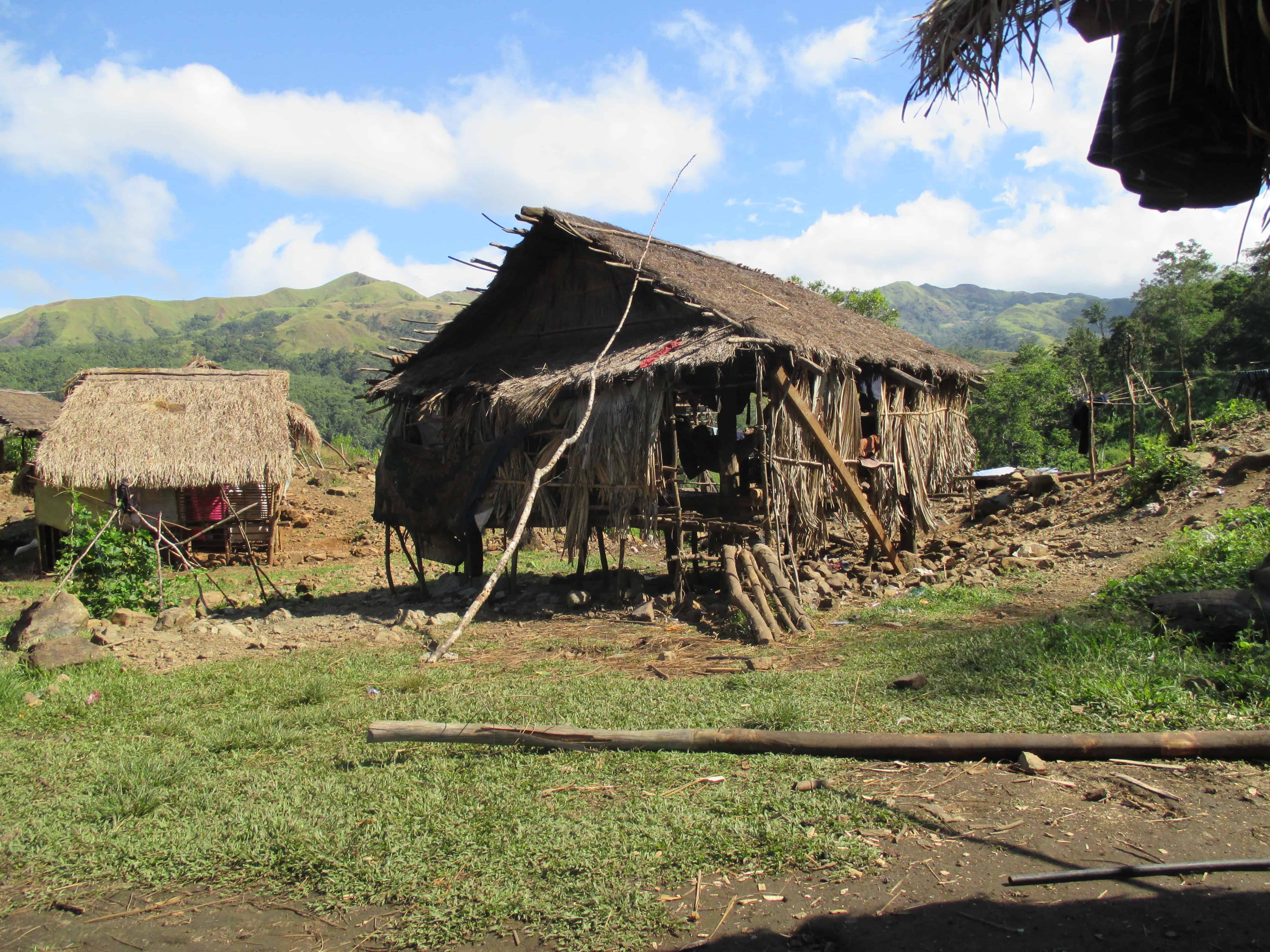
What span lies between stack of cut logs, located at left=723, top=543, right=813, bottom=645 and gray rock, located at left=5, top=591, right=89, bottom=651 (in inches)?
270

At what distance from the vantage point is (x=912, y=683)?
5543mm

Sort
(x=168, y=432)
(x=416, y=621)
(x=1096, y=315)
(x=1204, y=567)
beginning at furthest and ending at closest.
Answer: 1. (x=1096, y=315)
2. (x=168, y=432)
3. (x=416, y=621)
4. (x=1204, y=567)

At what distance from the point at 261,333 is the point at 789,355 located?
126047 millimetres

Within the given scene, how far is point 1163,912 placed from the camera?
9.60ft

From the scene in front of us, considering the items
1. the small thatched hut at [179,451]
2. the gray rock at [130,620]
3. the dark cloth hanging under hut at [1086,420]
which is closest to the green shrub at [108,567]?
the gray rock at [130,620]

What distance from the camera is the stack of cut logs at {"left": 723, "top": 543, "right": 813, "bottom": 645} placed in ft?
25.5

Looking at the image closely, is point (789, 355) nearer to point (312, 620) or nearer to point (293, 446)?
point (312, 620)

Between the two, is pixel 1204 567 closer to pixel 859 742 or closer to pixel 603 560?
pixel 859 742

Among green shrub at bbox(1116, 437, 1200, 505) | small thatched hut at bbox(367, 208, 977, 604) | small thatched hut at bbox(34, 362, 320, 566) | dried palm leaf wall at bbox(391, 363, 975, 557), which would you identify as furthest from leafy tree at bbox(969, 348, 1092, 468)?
small thatched hut at bbox(34, 362, 320, 566)

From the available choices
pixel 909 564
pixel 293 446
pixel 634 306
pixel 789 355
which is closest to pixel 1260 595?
pixel 789 355

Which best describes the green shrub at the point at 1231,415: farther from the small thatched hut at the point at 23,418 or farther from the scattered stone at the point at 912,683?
the small thatched hut at the point at 23,418

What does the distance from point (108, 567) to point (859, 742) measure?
9.83m

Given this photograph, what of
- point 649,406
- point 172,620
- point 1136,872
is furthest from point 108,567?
point 1136,872

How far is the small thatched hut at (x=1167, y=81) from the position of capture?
2629 millimetres
